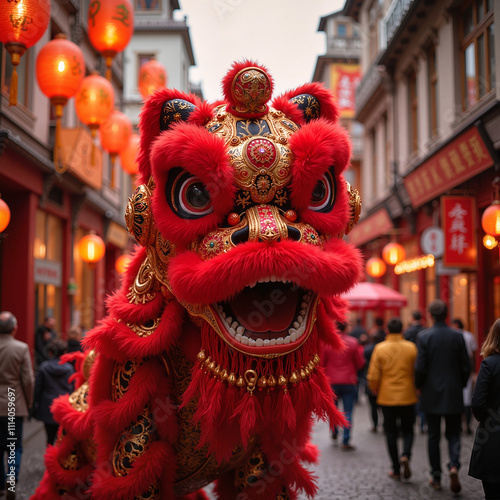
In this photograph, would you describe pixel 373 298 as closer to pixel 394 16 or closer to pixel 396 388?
pixel 396 388

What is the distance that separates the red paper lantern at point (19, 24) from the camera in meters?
→ 5.05

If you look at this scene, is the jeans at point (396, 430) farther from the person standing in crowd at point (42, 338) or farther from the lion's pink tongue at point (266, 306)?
the person standing in crowd at point (42, 338)

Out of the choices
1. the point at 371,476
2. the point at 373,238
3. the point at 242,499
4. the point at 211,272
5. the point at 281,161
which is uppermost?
the point at 373,238

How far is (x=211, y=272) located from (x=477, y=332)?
11.1 m

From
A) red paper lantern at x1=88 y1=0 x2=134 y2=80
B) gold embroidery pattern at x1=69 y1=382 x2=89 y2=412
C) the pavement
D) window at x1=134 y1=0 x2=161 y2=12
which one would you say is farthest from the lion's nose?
window at x1=134 y1=0 x2=161 y2=12

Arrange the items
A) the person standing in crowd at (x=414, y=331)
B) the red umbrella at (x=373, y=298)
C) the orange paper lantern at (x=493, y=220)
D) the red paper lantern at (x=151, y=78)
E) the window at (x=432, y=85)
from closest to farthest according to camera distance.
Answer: the orange paper lantern at (x=493, y=220) → the person standing in crowd at (x=414, y=331) → the red paper lantern at (x=151, y=78) → the red umbrella at (x=373, y=298) → the window at (x=432, y=85)

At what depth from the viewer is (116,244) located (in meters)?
21.3

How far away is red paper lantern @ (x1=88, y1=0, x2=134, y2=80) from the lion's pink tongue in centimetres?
659

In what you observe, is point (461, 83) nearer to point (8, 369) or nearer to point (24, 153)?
point (24, 153)

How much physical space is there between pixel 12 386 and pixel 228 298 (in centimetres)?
465

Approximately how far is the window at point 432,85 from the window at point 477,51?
86.3 inches

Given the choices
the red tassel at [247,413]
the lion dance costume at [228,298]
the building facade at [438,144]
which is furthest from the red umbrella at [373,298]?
the red tassel at [247,413]

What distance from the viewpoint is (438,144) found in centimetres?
1386

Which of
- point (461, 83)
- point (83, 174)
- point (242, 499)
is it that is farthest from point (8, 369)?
point (461, 83)
